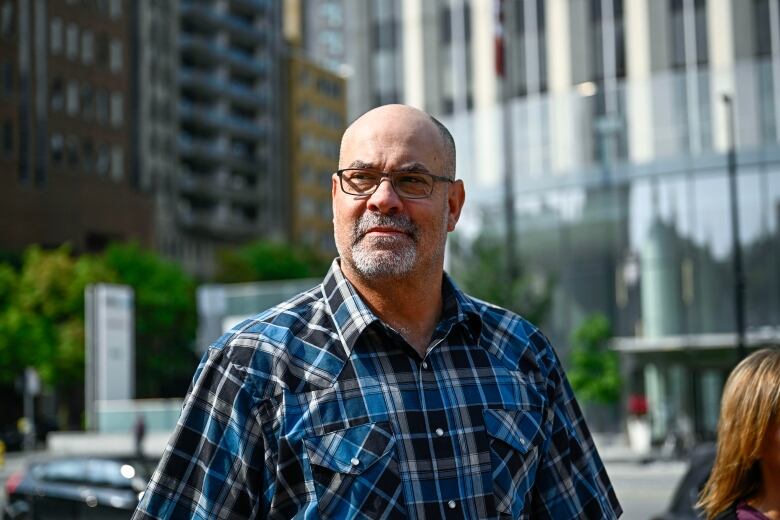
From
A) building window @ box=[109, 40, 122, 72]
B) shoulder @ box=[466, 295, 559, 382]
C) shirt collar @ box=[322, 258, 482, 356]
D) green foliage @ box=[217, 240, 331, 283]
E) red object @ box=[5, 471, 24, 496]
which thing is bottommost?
red object @ box=[5, 471, 24, 496]

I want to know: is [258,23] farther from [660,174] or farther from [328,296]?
[328,296]

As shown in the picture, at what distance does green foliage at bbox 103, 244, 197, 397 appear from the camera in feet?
235

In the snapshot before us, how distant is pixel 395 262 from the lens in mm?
3098

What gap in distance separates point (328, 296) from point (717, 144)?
38.0 meters

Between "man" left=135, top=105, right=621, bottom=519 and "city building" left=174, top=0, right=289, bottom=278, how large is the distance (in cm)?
9765

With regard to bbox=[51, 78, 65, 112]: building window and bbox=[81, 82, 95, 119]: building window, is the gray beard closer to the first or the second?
bbox=[51, 78, 65, 112]: building window

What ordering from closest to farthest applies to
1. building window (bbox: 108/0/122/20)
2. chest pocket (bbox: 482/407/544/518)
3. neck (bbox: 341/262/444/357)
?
chest pocket (bbox: 482/407/544/518), neck (bbox: 341/262/444/357), building window (bbox: 108/0/122/20)

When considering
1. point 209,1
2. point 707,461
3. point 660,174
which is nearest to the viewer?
point 707,461

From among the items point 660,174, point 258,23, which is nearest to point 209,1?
point 258,23

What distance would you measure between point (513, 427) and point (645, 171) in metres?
38.7

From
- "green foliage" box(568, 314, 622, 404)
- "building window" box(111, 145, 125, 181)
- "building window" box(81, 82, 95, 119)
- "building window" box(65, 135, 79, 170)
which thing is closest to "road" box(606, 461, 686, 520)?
"green foliage" box(568, 314, 622, 404)

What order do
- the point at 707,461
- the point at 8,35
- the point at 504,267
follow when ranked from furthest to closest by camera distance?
1. the point at 8,35
2. the point at 504,267
3. the point at 707,461

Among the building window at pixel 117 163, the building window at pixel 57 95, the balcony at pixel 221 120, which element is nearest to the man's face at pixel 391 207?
the building window at pixel 57 95

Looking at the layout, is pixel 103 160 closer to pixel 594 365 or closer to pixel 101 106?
pixel 101 106
